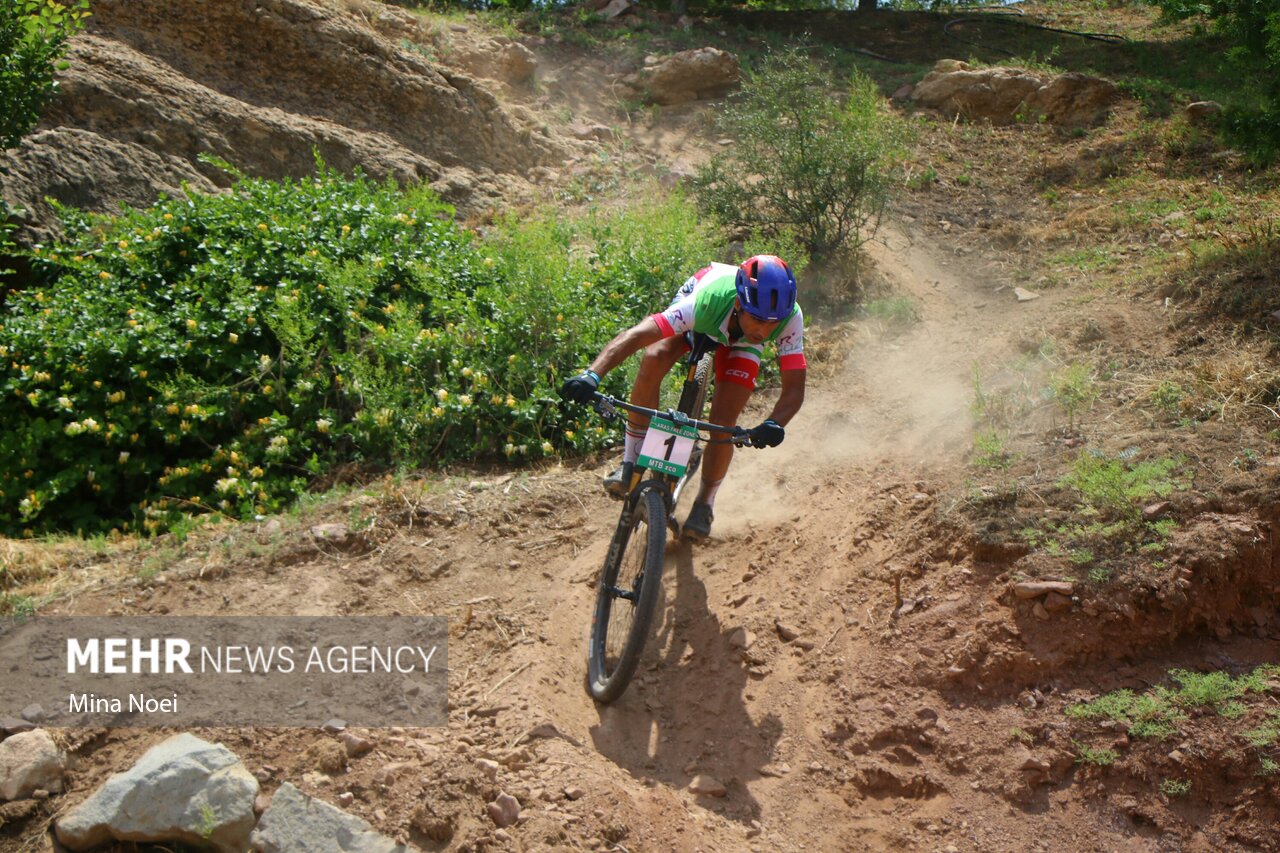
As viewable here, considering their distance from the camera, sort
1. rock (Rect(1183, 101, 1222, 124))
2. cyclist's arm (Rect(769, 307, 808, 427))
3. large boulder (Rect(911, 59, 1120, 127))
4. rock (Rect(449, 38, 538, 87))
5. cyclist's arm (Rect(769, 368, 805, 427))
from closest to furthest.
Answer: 1. cyclist's arm (Rect(769, 368, 805, 427))
2. cyclist's arm (Rect(769, 307, 808, 427))
3. rock (Rect(1183, 101, 1222, 124))
4. large boulder (Rect(911, 59, 1120, 127))
5. rock (Rect(449, 38, 538, 87))

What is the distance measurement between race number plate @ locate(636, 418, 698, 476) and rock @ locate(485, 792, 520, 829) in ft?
4.70

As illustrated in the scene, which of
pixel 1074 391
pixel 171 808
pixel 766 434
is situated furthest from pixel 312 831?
pixel 1074 391

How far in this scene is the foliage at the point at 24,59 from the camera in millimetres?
7969

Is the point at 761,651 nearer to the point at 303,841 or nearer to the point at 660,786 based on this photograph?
the point at 660,786

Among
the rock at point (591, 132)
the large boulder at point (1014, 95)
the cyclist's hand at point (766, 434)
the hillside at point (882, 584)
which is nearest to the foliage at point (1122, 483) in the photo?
the hillside at point (882, 584)

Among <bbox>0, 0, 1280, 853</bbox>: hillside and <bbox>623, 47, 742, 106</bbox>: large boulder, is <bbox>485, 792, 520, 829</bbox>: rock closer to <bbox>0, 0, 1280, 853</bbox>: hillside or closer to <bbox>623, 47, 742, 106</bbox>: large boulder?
<bbox>0, 0, 1280, 853</bbox>: hillside

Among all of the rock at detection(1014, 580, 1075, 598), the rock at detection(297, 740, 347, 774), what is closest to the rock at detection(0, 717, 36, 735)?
the rock at detection(297, 740, 347, 774)

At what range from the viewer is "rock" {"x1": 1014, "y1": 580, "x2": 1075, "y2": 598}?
14.1 ft

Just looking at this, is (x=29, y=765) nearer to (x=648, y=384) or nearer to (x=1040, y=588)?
(x=648, y=384)

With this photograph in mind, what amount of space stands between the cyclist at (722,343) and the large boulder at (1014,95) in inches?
352

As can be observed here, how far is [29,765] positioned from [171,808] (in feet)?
2.41

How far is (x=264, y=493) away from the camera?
245 inches

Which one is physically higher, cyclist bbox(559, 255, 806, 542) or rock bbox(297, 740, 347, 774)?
cyclist bbox(559, 255, 806, 542)

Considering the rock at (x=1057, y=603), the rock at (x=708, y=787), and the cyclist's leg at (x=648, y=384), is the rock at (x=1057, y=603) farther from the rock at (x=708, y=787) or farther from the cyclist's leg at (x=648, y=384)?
the cyclist's leg at (x=648, y=384)
